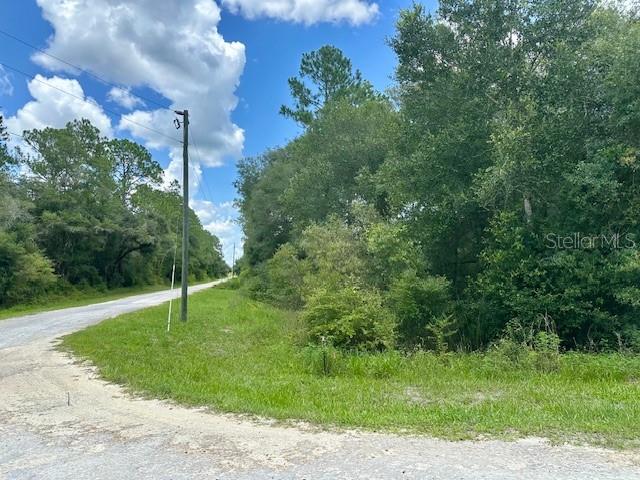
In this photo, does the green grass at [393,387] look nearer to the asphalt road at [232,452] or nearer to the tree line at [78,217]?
the asphalt road at [232,452]

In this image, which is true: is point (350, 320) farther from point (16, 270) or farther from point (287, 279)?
point (16, 270)

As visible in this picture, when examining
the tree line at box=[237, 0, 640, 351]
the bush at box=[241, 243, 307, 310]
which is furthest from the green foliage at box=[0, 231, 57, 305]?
the tree line at box=[237, 0, 640, 351]

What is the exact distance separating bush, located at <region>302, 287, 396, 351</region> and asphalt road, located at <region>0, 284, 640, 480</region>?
16.4 ft

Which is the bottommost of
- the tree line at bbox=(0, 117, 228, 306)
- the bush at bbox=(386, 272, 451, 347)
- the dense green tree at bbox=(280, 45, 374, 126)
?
the bush at bbox=(386, 272, 451, 347)

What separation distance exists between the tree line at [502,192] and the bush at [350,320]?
0.04 metres

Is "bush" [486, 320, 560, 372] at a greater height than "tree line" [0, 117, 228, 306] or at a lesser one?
lesser

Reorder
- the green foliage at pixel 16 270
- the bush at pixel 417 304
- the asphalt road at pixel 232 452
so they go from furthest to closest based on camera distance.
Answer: the green foliage at pixel 16 270 < the bush at pixel 417 304 < the asphalt road at pixel 232 452

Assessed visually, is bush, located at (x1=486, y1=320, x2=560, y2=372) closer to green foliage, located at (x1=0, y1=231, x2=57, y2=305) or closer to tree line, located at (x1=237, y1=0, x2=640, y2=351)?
tree line, located at (x1=237, y1=0, x2=640, y2=351)

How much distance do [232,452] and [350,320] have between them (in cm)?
626

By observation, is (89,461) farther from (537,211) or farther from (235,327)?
(537,211)

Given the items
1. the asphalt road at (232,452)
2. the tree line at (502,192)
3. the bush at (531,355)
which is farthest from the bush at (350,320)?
the asphalt road at (232,452)

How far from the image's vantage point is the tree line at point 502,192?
9828 millimetres

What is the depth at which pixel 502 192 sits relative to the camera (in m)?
10.9

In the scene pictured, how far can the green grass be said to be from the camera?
4.40m
